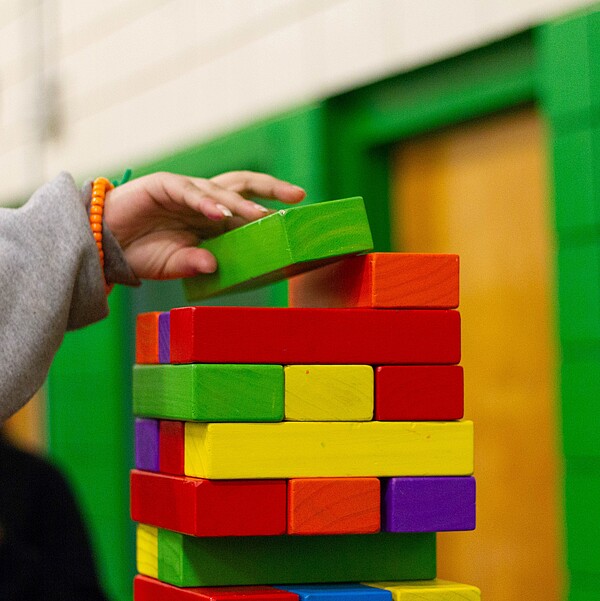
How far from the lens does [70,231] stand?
1105mm

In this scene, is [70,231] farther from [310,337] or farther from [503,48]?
[503,48]

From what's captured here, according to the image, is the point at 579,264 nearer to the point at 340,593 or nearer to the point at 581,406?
the point at 581,406

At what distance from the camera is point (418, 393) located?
3.47 ft

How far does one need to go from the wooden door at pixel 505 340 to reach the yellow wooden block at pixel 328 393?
121 cm

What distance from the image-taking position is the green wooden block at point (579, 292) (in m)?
2.02

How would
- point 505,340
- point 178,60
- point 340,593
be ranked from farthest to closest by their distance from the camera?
point 178,60 < point 505,340 < point 340,593

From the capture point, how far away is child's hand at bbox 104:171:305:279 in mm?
1149

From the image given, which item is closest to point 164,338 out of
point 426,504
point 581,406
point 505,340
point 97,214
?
point 97,214

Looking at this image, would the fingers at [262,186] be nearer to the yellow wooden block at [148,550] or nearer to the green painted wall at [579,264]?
the yellow wooden block at [148,550]

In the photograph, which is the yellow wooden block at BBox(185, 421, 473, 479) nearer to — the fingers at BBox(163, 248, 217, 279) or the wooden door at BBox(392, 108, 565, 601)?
the fingers at BBox(163, 248, 217, 279)

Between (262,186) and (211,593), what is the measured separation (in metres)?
0.43

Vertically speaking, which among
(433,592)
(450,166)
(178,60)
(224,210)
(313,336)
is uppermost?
(178,60)

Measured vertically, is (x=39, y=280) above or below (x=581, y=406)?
above

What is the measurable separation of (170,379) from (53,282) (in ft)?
0.48
